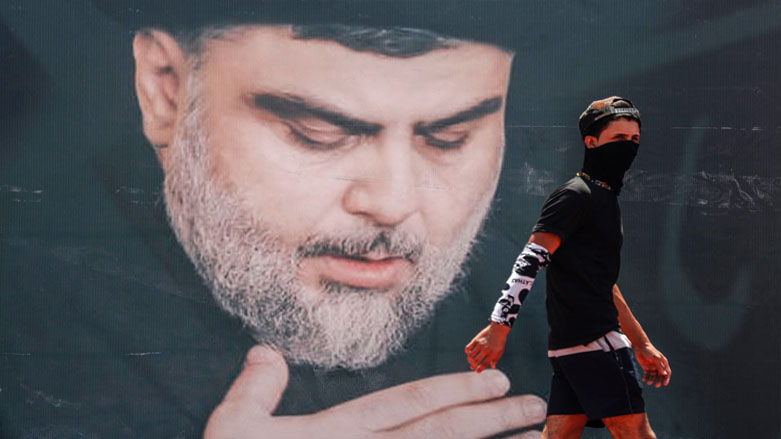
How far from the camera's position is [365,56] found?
497cm

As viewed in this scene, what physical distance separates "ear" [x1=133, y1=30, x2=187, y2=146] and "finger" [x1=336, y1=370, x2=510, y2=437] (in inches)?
69.0

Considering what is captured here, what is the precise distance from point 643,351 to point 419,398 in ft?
5.17

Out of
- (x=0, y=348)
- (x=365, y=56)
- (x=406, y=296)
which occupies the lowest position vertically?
(x=0, y=348)

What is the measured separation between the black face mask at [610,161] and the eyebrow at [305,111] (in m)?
1.64

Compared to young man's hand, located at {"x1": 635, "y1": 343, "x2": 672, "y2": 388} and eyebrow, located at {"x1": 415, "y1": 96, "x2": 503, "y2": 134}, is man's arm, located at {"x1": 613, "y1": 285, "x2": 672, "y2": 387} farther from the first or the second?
eyebrow, located at {"x1": 415, "y1": 96, "x2": 503, "y2": 134}

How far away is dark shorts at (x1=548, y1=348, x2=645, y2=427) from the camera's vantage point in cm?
340

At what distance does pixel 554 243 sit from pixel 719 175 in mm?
2139

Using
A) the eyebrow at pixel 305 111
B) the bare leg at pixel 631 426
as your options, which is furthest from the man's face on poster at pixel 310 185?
the bare leg at pixel 631 426

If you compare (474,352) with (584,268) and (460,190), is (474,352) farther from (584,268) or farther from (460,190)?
(460,190)

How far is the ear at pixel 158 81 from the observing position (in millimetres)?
4941

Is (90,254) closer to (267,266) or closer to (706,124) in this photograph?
(267,266)

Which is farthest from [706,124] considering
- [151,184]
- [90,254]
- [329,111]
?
[90,254]

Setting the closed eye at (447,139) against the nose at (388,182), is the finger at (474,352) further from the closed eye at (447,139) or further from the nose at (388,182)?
the closed eye at (447,139)

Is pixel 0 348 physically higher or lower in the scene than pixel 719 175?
lower
